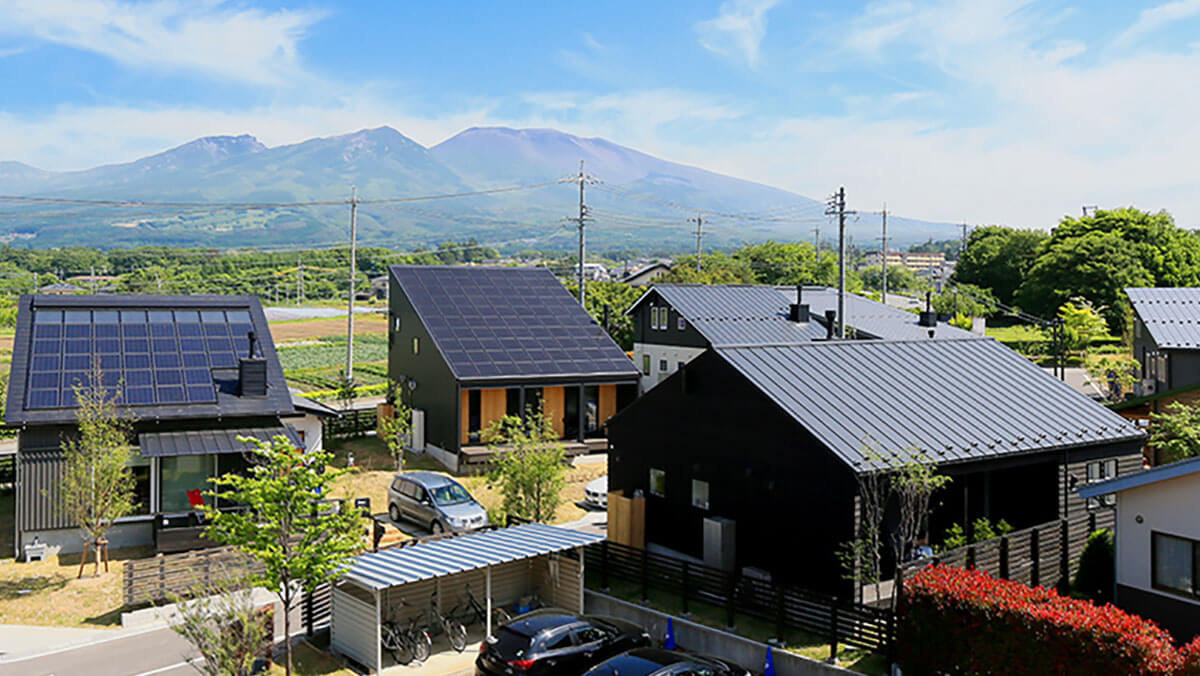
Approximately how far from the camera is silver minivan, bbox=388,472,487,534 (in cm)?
2378

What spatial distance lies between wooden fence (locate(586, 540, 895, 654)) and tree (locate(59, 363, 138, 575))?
37.2ft

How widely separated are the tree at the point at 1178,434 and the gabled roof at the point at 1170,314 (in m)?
12.3

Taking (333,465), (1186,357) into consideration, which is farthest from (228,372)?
(1186,357)

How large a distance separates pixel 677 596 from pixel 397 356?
23.2 m

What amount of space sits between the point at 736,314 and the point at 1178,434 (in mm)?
23419

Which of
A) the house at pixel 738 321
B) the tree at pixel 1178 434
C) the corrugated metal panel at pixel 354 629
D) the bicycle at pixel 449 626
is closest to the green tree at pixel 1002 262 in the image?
the house at pixel 738 321

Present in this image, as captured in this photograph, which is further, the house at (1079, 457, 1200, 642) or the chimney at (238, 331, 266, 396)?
the chimney at (238, 331, 266, 396)

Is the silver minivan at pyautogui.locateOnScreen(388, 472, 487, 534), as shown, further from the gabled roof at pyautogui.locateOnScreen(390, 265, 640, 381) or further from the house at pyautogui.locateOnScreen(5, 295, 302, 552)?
the gabled roof at pyautogui.locateOnScreen(390, 265, 640, 381)

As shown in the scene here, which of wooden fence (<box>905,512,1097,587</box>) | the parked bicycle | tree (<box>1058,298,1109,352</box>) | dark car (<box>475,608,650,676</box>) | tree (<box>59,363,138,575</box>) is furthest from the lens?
tree (<box>1058,298,1109,352</box>)

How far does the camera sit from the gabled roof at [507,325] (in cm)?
3384

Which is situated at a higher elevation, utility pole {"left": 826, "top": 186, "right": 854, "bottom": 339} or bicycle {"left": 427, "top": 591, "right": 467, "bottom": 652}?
utility pole {"left": 826, "top": 186, "right": 854, "bottom": 339}

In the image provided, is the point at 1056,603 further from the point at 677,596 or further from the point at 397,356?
the point at 397,356

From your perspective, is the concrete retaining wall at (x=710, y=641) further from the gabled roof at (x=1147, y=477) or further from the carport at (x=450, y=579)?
the gabled roof at (x=1147, y=477)

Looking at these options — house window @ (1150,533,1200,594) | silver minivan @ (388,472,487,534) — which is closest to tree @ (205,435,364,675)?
silver minivan @ (388,472,487,534)
